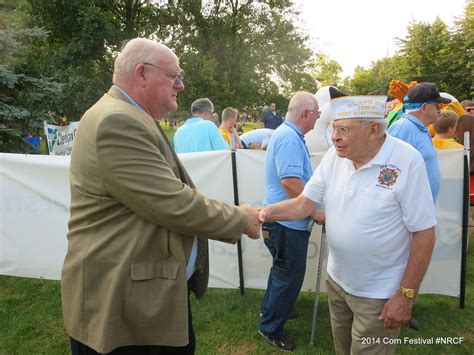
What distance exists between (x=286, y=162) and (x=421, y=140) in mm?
1457

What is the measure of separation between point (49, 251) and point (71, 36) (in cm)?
1943

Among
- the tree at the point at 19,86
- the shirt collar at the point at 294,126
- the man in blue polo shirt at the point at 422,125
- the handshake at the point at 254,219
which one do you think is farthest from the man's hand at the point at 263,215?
the tree at the point at 19,86

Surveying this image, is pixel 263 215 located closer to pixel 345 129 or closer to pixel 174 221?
pixel 345 129

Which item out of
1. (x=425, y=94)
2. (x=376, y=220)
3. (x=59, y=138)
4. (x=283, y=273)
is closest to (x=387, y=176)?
(x=376, y=220)

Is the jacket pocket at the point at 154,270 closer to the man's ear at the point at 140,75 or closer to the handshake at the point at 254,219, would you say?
the handshake at the point at 254,219

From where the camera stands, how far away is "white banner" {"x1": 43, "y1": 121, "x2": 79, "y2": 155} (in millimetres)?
9594

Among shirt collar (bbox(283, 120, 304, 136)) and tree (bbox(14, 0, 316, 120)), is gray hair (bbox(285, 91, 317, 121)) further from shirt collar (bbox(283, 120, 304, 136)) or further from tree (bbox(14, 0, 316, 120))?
tree (bbox(14, 0, 316, 120))

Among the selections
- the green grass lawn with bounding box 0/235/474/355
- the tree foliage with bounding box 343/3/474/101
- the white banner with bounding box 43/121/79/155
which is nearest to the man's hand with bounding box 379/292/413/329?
the green grass lawn with bounding box 0/235/474/355

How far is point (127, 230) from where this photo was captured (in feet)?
6.18

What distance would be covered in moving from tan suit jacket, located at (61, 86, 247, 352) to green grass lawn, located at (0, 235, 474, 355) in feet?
5.99

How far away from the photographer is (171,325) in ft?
6.50

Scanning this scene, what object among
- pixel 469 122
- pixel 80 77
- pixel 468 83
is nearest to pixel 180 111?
pixel 80 77

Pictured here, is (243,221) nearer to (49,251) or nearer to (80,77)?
(49,251)

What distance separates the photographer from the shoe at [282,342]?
354 cm
